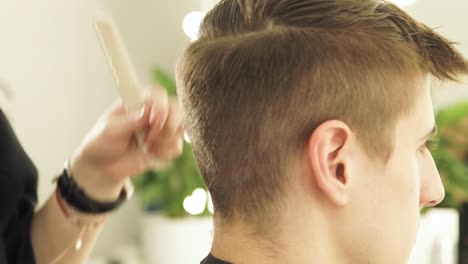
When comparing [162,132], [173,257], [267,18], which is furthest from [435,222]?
[267,18]

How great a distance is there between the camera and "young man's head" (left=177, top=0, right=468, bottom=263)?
70 centimetres

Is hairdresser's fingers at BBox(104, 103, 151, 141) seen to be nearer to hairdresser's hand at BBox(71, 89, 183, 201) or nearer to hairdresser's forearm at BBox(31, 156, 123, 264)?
hairdresser's hand at BBox(71, 89, 183, 201)

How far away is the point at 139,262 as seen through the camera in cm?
223

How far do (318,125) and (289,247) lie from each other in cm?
11

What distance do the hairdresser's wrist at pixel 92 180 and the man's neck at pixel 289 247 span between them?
389 mm

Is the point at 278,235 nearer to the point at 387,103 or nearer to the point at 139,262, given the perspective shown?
the point at 387,103

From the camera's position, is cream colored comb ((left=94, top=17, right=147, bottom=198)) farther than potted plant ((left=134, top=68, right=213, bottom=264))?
No

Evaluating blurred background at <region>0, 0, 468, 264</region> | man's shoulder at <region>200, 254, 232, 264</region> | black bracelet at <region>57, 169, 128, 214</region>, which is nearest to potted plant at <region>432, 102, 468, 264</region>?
blurred background at <region>0, 0, 468, 264</region>

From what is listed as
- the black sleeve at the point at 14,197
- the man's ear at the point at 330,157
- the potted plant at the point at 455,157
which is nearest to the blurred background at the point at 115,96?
the potted plant at the point at 455,157

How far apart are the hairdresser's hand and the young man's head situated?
0.12m

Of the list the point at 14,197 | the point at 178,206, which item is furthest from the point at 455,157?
the point at 14,197

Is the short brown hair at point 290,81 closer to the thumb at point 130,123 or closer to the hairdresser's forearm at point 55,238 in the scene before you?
the thumb at point 130,123

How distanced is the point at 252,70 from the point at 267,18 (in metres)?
0.06

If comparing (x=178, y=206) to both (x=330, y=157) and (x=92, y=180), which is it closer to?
(x=92, y=180)
